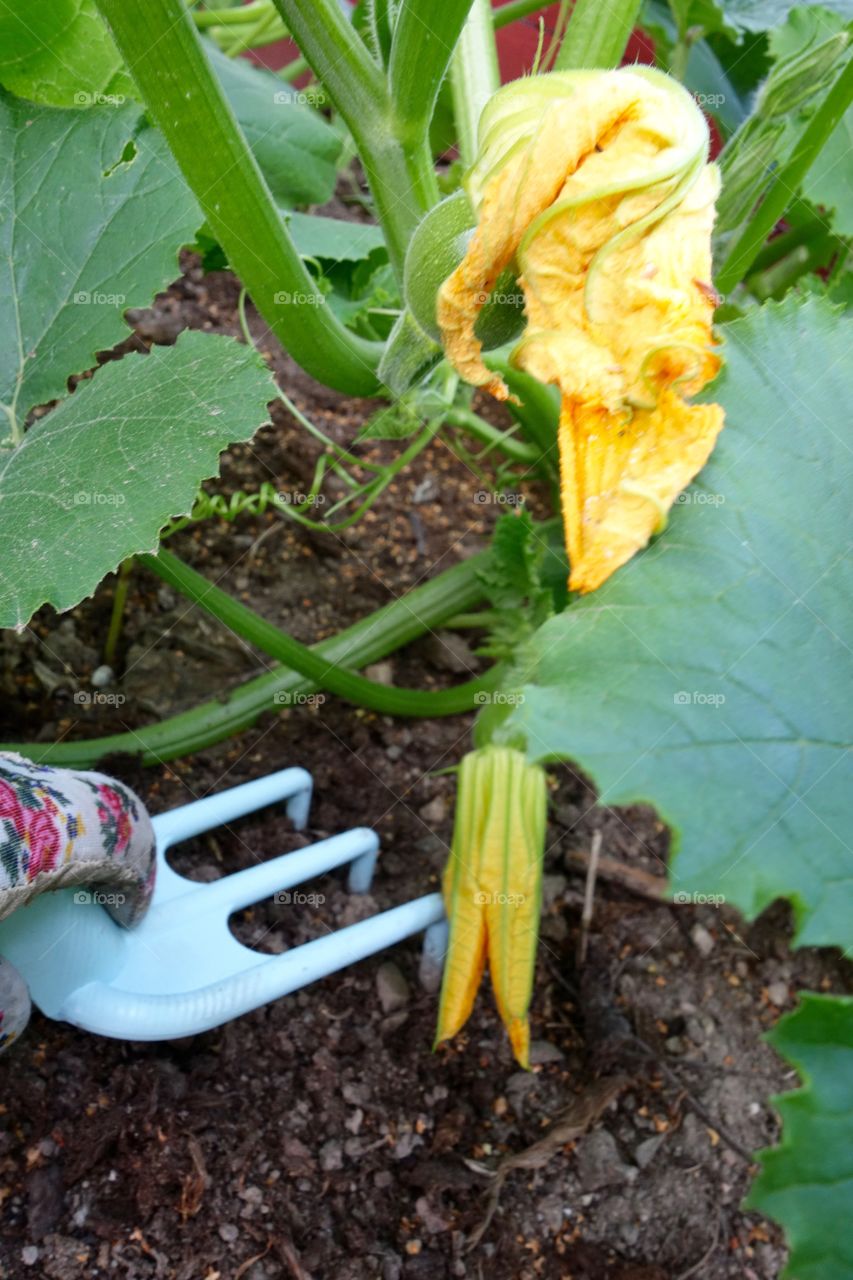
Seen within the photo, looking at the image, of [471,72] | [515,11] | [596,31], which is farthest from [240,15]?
[596,31]

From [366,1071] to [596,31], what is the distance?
1187 mm

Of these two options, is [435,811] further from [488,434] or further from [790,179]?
[790,179]

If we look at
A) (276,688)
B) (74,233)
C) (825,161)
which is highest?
(74,233)

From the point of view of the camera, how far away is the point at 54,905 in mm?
1049

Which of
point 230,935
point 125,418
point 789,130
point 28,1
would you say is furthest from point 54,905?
point 789,130

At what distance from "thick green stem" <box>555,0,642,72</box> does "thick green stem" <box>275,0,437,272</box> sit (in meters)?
0.24

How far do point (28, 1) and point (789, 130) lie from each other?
3.03 ft

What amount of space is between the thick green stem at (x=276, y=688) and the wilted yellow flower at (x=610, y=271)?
0.65 metres

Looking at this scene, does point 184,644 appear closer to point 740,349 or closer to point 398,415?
point 398,415

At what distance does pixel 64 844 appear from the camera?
0.93m

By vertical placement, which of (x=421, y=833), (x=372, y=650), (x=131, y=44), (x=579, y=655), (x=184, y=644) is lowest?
(x=421, y=833)

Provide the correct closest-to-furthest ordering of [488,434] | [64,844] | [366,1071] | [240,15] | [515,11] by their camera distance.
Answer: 1. [64,844]
2. [366,1071]
3. [488,434]
4. [515,11]
5. [240,15]

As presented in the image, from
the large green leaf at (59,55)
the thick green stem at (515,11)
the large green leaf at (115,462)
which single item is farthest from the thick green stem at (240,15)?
the large green leaf at (115,462)

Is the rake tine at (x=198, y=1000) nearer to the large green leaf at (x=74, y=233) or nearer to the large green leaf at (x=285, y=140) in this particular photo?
the large green leaf at (x=74, y=233)
